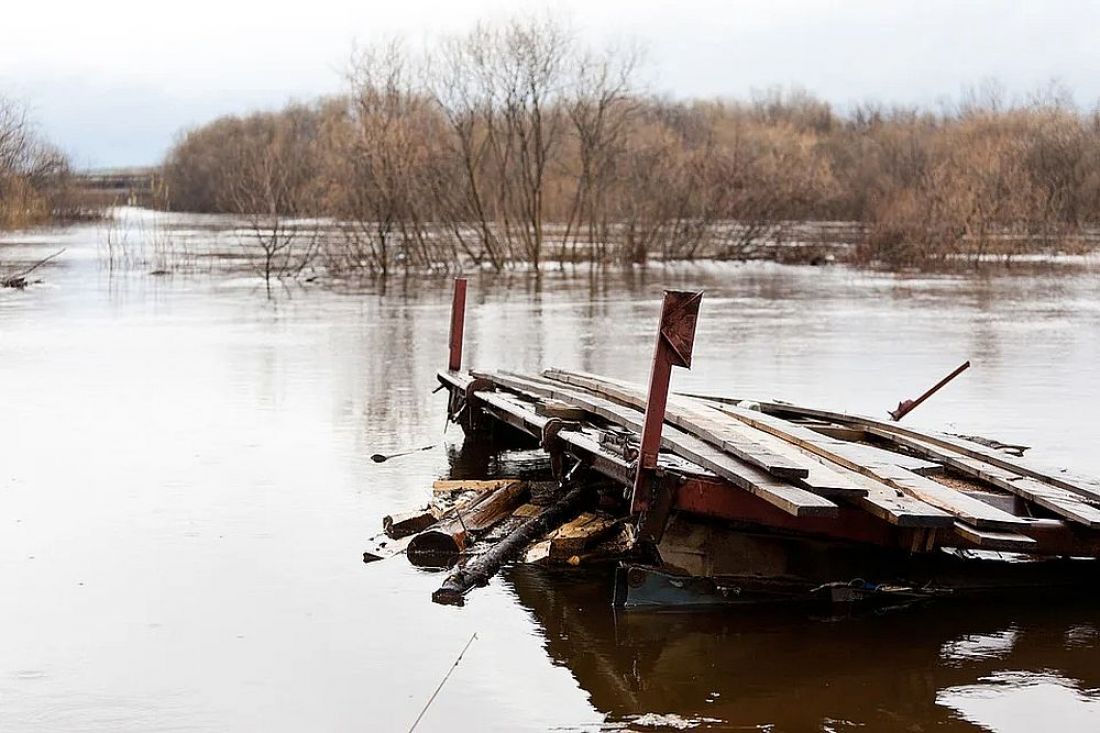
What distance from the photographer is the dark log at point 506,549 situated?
8445 mm

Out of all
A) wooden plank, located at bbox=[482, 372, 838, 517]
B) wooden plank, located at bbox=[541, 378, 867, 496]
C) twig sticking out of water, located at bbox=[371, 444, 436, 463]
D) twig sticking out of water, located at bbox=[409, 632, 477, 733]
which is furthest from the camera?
twig sticking out of water, located at bbox=[371, 444, 436, 463]

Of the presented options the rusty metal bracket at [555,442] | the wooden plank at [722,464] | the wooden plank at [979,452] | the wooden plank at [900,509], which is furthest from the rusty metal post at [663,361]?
the wooden plank at [979,452]

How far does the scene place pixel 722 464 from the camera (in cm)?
808

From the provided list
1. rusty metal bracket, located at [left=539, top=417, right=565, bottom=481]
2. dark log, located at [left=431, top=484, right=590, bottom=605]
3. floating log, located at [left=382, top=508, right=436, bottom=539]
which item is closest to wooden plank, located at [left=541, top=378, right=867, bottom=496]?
rusty metal bracket, located at [left=539, top=417, right=565, bottom=481]

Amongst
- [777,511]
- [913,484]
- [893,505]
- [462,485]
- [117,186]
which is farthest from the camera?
[117,186]

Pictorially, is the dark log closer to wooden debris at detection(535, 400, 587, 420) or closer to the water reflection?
the water reflection

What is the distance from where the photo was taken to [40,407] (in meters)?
15.2

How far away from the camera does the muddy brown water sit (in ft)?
22.4

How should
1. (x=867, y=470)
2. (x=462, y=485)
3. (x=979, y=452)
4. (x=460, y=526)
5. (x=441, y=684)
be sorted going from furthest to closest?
1. (x=462, y=485)
2. (x=979, y=452)
3. (x=460, y=526)
4. (x=867, y=470)
5. (x=441, y=684)

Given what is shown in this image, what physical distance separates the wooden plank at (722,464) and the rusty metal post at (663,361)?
0.36 m

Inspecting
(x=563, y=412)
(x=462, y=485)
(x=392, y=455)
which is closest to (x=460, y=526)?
(x=563, y=412)

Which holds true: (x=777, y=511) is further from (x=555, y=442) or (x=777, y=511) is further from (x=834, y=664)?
(x=555, y=442)

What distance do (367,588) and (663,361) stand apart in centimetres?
227

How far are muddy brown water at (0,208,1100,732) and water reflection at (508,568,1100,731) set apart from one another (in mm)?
19
